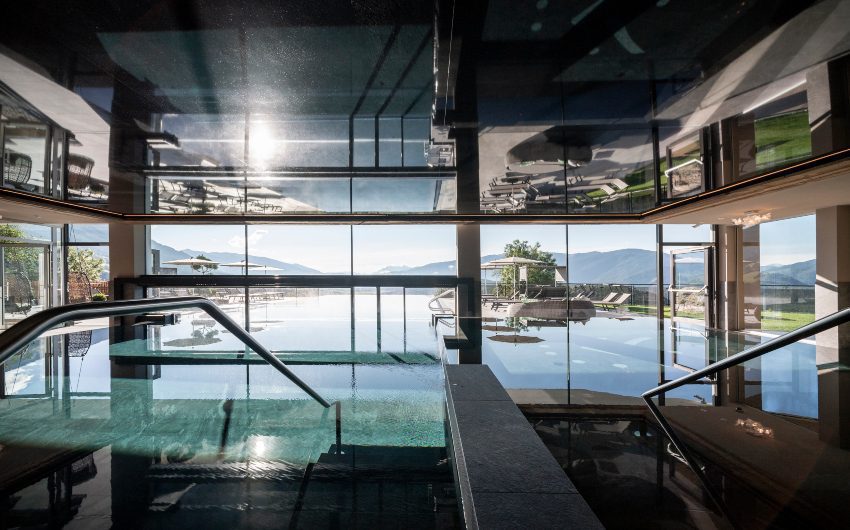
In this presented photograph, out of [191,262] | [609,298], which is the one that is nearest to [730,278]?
[609,298]

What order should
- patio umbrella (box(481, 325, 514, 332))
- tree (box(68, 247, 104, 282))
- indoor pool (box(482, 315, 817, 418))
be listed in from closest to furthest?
indoor pool (box(482, 315, 817, 418))
patio umbrella (box(481, 325, 514, 332))
tree (box(68, 247, 104, 282))

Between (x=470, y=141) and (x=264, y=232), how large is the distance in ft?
19.7

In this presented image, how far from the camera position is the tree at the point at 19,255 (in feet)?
36.5

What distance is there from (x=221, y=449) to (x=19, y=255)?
45.3ft

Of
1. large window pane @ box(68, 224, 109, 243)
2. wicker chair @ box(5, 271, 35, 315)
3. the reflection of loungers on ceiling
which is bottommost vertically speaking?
wicker chair @ box(5, 271, 35, 315)

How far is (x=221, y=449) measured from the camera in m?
2.81

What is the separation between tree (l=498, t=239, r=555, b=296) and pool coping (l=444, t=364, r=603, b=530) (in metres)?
14.6

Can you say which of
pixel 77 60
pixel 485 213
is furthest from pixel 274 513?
pixel 485 213

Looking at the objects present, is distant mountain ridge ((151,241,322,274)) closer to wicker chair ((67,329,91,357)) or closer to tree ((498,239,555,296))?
wicker chair ((67,329,91,357))

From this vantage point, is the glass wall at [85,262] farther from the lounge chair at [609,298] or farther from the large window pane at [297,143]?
the lounge chair at [609,298]

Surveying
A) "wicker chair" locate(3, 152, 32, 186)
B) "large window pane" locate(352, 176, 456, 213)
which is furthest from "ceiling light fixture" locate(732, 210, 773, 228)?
"wicker chair" locate(3, 152, 32, 186)

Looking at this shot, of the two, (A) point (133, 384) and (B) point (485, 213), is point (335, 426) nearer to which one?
(A) point (133, 384)

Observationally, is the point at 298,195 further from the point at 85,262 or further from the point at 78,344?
the point at 85,262

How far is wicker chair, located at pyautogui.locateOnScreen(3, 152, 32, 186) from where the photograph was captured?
595 centimetres
